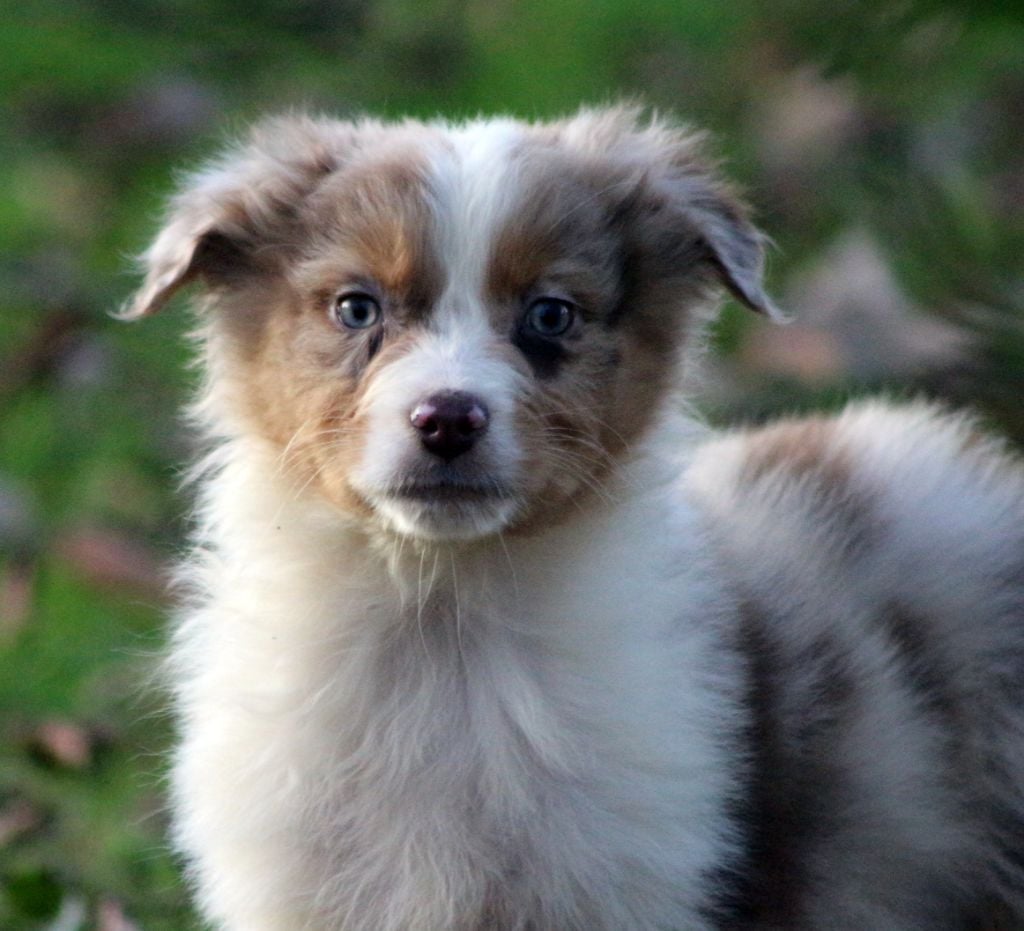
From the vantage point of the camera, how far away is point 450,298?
12.9ft

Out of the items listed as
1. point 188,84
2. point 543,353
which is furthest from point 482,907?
point 188,84

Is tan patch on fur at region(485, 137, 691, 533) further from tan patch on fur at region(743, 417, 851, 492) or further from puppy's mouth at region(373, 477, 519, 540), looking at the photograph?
tan patch on fur at region(743, 417, 851, 492)

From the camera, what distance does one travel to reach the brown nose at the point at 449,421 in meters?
3.72

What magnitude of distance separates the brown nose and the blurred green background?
0.90m

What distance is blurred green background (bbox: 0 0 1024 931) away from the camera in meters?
4.65

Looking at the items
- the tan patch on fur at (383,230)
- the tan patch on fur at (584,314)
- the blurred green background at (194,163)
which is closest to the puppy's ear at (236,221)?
the tan patch on fur at (383,230)

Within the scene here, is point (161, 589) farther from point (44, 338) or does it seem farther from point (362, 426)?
point (362, 426)

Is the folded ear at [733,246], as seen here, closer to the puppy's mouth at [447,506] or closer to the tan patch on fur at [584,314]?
the tan patch on fur at [584,314]

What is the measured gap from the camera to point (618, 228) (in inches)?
165

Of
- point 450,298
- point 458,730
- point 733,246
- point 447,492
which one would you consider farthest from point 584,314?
point 458,730

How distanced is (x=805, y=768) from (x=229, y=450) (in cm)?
146

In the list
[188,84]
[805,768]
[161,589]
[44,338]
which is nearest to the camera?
[805,768]

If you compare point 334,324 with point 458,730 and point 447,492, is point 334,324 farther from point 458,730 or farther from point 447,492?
point 458,730

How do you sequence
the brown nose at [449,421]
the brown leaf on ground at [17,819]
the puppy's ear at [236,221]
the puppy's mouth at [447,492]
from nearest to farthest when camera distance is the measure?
the brown nose at [449,421], the puppy's mouth at [447,492], the puppy's ear at [236,221], the brown leaf on ground at [17,819]
